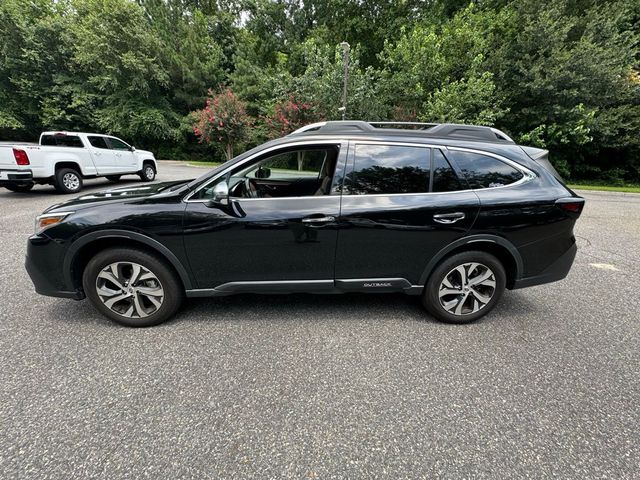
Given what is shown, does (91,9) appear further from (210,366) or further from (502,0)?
(210,366)

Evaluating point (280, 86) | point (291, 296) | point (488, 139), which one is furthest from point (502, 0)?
point (291, 296)

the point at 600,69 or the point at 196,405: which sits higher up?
the point at 600,69

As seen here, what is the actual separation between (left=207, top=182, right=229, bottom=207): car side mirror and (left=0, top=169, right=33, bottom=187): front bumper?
8360 millimetres

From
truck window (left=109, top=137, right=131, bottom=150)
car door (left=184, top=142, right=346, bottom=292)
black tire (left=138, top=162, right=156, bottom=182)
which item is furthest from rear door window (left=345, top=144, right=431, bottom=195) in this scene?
black tire (left=138, top=162, right=156, bottom=182)

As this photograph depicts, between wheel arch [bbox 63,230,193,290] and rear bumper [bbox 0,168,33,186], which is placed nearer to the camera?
wheel arch [bbox 63,230,193,290]

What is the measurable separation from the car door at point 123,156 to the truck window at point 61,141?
43.5 inches

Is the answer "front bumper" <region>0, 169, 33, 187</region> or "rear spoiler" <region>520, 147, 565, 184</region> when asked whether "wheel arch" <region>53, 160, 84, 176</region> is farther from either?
"rear spoiler" <region>520, 147, 565, 184</region>

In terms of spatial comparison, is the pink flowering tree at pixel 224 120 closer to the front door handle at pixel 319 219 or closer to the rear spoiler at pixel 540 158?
the front door handle at pixel 319 219

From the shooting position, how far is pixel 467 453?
1.64 m

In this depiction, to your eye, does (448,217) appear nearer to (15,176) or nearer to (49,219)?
(49,219)

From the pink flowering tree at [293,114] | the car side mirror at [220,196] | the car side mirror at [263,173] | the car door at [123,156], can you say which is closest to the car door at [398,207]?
the car side mirror at [220,196]

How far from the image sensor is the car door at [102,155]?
30.6ft

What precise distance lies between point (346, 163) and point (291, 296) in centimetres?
154

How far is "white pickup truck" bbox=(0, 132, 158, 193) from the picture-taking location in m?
7.46
